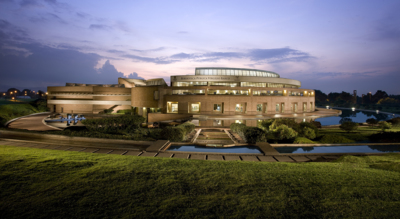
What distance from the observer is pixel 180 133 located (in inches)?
554

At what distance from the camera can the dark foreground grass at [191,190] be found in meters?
4.19

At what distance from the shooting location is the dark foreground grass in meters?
4.19

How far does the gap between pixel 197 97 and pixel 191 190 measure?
2878 centimetres

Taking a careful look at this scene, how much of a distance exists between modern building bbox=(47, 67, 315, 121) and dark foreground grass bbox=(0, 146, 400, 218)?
25.4m

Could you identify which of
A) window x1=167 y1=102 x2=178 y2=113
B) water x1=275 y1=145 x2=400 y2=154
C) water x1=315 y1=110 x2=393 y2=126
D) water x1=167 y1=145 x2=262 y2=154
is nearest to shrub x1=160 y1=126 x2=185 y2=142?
water x1=167 y1=145 x2=262 y2=154

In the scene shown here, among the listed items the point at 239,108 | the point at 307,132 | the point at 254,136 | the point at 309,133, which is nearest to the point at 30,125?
the point at 254,136

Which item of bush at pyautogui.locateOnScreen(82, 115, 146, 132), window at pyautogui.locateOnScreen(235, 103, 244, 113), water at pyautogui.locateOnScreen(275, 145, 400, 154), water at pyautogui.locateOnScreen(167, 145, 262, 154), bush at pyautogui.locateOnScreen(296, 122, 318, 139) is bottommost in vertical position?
water at pyautogui.locateOnScreen(275, 145, 400, 154)

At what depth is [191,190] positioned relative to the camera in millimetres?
5195

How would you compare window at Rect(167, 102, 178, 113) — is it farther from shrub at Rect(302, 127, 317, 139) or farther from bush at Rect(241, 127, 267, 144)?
bush at Rect(241, 127, 267, 144)

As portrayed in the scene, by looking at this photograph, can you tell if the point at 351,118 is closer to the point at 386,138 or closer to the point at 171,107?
the point at 386,138

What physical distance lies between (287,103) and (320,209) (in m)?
35.8

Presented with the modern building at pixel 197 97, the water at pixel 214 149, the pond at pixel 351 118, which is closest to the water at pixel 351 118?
the pond at pixel 351 118

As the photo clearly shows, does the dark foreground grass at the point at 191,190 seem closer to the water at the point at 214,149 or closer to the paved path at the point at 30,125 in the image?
the water at the point at 214,149

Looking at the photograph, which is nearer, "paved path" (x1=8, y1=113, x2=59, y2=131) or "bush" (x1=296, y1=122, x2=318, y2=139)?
"bush" (x1=296, y1=122, x2=318, y2=139)
